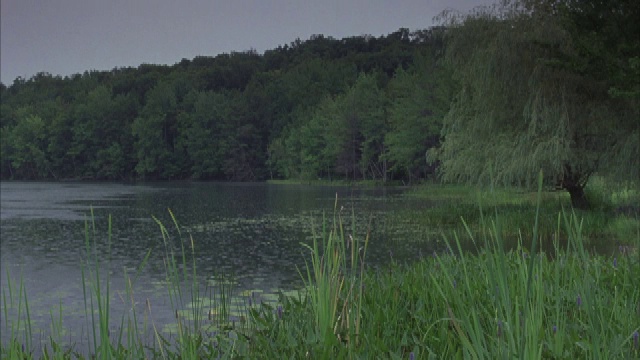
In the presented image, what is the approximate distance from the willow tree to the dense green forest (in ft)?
0.13

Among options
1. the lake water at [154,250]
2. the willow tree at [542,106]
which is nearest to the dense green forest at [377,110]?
the willow tree at [542,106]

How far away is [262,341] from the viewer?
3910mm

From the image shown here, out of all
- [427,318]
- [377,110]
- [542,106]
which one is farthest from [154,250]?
[377,110]

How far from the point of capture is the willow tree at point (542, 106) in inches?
696

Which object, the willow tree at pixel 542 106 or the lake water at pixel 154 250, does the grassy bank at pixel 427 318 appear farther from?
the willow tree at pixel 542 106

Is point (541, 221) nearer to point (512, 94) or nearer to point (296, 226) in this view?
point (512, 94)

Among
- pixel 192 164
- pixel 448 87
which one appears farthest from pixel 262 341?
pixel 192 164

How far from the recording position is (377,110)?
65.0m

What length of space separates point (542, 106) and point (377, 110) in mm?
46989

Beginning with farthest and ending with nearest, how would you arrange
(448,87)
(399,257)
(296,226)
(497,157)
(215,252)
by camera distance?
1. (448,87)
2. (296,226)
3. (497,157)
4. (215,252)
5. (399,257)

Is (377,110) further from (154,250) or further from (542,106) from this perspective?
(154,250)

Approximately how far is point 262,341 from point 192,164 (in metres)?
89.2

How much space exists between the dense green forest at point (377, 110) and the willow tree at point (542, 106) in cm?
4

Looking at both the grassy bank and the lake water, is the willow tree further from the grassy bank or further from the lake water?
the grassy bank
